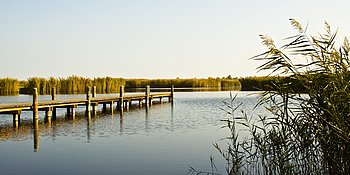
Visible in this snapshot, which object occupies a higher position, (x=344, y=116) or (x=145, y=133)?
(x=344, y=116)

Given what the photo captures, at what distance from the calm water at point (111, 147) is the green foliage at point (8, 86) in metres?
27.2

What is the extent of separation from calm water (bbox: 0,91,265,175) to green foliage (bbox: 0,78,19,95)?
2723 cm

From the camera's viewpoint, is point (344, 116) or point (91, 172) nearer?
point (344, 116)

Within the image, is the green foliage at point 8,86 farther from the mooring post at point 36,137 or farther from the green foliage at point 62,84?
the mooring post at point 36,137

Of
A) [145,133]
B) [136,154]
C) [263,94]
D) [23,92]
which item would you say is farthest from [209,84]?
[263,94]

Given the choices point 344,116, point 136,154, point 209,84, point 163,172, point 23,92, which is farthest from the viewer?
point 209,84

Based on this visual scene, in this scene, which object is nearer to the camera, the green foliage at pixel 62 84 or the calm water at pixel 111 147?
the calm water at pixel 111 147

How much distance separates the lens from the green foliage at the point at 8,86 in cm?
4516

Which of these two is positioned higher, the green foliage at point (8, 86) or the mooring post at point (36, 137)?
the green foliage at point (8, 86)

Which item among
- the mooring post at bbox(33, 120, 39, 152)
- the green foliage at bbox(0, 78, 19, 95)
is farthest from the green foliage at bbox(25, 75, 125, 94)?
the mooring post at bbox(33, 120, 39, 152)

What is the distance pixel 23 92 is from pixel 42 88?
7.06 meters

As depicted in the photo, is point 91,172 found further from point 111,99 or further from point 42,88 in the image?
point 42,88

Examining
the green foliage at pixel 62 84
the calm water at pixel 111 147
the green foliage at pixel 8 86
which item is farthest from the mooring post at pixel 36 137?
the green foliage at pixel 8 86

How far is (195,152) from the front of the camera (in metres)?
11.9
